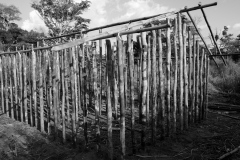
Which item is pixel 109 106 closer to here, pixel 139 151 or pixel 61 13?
pixel 139 151

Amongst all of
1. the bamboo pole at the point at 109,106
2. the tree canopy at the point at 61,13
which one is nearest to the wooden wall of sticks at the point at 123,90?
the bamboo pole at the point at 109,106

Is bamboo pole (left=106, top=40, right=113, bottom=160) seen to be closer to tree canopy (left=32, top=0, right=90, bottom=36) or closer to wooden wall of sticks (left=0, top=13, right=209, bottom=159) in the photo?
wooden wall of sticks (left=0, top=13, right=209, bottom=159)

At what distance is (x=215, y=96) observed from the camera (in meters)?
8.72

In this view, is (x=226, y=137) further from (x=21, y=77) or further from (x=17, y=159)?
(x=21, y=77)

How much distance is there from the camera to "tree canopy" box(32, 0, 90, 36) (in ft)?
63.3

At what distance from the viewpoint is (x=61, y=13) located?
1958cm

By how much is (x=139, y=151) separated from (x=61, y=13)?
1927 centimetres

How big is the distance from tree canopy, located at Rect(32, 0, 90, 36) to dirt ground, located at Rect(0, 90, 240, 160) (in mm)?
16678

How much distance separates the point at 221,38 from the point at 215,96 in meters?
18.9

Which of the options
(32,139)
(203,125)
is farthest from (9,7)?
(203,125)

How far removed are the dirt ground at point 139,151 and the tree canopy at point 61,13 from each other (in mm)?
16678

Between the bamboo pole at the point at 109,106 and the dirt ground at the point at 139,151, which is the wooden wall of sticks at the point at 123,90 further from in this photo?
the dirt ground at the point at 139,151

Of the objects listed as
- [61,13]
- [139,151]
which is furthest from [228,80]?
[61,13]

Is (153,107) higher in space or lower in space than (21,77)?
lower
